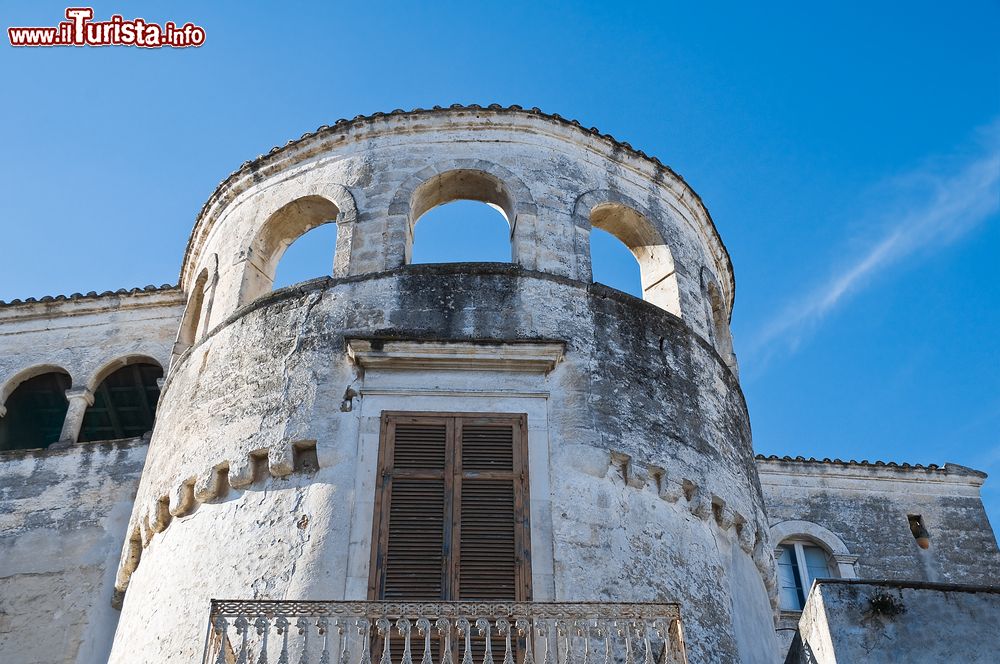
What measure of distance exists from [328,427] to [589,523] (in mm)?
2963

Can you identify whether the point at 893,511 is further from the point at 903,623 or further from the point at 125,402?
the point at 125,402

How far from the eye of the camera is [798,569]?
19.4 meters

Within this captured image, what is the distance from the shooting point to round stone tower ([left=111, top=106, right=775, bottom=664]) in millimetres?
11711

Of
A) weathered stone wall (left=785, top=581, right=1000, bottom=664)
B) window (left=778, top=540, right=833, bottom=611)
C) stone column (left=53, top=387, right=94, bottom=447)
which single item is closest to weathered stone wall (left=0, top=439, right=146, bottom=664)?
stone column (left=53, top=387, right=94, bottom=447)

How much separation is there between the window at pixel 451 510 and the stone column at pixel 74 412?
233 inches

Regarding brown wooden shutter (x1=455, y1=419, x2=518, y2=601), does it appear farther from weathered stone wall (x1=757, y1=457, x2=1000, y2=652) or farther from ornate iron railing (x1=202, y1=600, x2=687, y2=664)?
weathered stone wall (x1=757, y1=457, x2=1000, y2=652)

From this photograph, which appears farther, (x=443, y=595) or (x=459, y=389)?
(x=459, y=389)

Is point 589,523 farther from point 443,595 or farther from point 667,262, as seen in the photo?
point 667,262

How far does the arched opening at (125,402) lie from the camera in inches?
704

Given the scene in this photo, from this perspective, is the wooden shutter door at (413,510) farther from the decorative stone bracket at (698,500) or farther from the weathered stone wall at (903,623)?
the weathered stone wall at (903,623)

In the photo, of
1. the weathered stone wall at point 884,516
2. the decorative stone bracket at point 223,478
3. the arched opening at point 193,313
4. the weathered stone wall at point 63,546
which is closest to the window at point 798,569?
the weathered stone wall at point 884,516

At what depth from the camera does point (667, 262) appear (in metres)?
15.6

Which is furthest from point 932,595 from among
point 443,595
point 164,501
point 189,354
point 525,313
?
point 189,354

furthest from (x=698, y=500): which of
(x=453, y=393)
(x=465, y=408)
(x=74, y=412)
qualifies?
(x=74, y=412)
